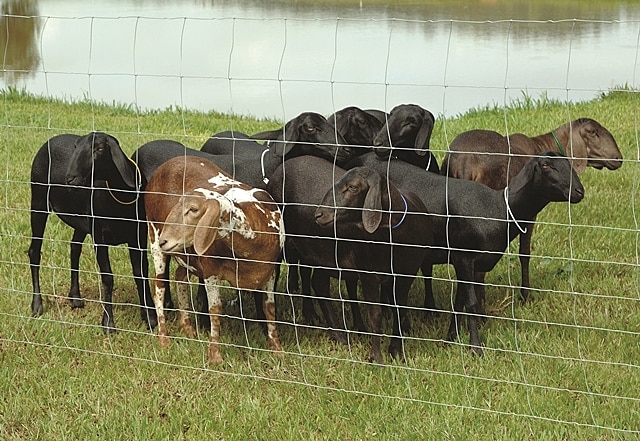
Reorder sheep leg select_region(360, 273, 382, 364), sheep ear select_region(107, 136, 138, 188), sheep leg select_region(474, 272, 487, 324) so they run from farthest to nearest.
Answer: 1. sheep leg select_region(474, 272, 487, 324)
2. sheep ear select_region(107, 136, 138, 188)
3. sheep leg select_region(360, 273, 382, 364)

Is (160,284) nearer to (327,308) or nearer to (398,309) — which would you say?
(327,308)

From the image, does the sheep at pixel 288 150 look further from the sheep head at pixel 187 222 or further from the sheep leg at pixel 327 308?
the sheep leg at pixel 327 308

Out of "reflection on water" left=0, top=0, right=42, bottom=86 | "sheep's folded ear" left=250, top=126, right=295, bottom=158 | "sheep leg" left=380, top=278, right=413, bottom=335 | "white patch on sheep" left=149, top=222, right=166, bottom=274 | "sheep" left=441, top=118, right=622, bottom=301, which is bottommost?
"reflection on water" left=0, top=0, right=42, bottom=86

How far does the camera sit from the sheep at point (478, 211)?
5980 mm

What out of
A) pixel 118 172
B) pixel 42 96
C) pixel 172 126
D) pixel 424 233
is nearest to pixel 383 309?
pixel 424 233

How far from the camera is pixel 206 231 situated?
550cm

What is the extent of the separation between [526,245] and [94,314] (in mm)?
3014

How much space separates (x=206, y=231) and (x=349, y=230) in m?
0.85

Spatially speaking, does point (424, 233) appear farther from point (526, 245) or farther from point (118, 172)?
point (118, 172)

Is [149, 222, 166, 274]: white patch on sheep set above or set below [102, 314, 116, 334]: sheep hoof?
above

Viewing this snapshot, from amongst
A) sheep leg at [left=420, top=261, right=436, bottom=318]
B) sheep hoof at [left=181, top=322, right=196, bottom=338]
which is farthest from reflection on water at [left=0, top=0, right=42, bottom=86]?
sheep leg at [left=420, top=261, right=436, bottom=318]

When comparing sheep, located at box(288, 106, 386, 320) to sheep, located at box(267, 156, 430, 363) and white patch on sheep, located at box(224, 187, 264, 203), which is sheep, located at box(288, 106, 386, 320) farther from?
white patch on sheep, located at box(224, 187, 264, 203)

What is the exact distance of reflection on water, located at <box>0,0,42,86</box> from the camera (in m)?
19.0

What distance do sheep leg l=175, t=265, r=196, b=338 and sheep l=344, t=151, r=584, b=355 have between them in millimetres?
1510
